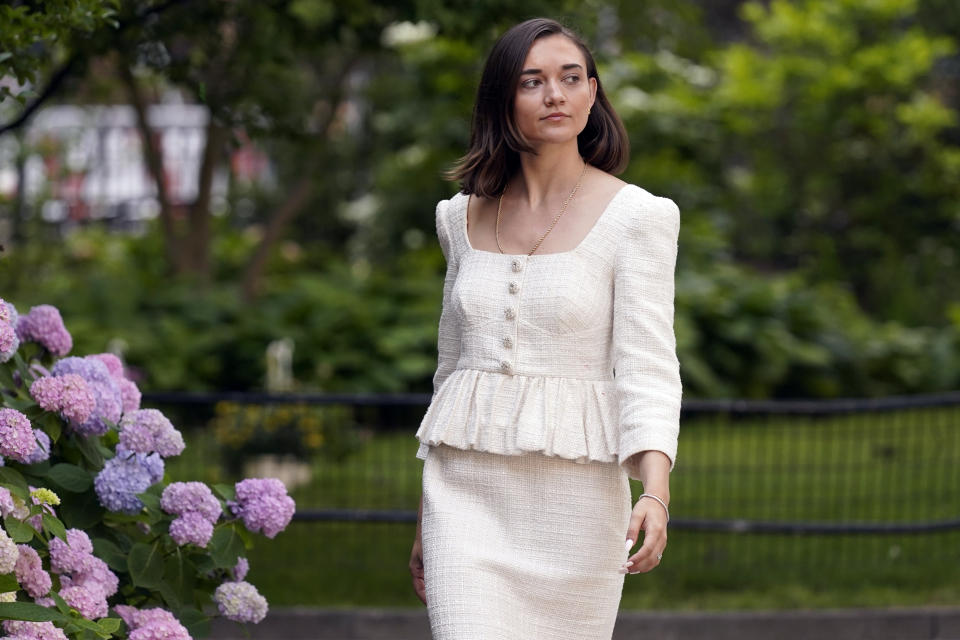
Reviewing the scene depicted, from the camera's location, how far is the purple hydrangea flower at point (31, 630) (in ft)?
10.1

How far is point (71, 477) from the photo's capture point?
3545 mm

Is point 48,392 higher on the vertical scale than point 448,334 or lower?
lower

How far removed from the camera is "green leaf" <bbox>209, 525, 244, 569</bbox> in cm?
360

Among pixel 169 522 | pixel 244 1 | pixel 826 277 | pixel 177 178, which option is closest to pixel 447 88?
pixel 826 277

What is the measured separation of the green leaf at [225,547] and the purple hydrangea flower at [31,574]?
482 mm

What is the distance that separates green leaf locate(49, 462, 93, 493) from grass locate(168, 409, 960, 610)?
3.45 m

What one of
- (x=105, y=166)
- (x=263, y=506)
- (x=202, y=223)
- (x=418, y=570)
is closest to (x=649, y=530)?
(x=418, y=570)

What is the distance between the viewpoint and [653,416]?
9.98 feet

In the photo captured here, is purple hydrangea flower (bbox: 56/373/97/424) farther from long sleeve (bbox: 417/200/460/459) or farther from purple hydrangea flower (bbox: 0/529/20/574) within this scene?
long sleeve (bbox: 417/200/460/459)

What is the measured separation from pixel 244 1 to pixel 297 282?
24.4ft

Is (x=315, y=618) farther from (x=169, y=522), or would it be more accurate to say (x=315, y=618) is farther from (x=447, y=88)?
(x=447, y=88)

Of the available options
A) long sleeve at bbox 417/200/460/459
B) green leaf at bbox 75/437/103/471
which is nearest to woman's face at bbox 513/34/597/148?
long sleeve at bbox 417/200/460/459

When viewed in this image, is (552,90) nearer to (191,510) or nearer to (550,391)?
(550,391)

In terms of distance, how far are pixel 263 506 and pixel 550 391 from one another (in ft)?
2.77
